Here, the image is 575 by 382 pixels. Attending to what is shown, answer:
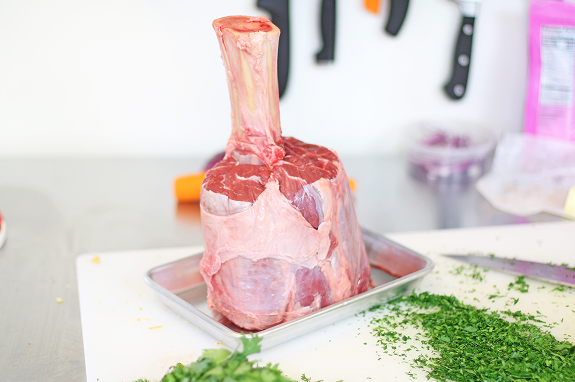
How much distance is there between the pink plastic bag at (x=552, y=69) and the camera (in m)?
1.81

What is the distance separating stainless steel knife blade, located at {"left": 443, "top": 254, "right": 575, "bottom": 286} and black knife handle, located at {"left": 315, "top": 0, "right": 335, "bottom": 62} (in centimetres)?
78

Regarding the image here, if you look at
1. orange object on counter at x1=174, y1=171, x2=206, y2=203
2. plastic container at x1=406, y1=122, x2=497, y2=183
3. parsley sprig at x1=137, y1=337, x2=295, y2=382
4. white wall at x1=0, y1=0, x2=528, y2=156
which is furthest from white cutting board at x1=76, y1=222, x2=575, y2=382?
white wall at x1=0, y1=0, x2=528, y2=156

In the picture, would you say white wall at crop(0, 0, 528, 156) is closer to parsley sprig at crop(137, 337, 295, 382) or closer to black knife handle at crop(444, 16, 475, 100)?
black knife handle at crop(444, 16, 475, 100)

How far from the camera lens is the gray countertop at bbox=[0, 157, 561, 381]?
3.07 feet

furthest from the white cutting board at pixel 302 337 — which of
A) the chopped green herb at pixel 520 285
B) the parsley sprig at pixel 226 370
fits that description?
the parsley sprig at pixel 226 370

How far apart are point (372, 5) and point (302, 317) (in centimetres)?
118

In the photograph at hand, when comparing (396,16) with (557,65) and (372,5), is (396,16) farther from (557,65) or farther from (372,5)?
(557,65)

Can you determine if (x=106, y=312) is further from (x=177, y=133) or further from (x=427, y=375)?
(x=177, y=133)

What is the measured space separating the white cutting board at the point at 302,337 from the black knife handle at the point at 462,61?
693 mm

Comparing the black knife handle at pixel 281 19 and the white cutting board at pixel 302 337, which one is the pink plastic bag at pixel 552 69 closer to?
the white cutting board at pixel 302 337

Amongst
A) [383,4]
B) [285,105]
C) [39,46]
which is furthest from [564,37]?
[39,46]

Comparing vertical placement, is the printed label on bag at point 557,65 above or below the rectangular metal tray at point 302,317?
above

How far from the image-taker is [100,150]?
1.74 m

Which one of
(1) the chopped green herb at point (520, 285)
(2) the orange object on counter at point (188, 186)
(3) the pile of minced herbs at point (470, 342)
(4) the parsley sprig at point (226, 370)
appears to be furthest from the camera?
(2) the orange object on counter at point (188, 186)
